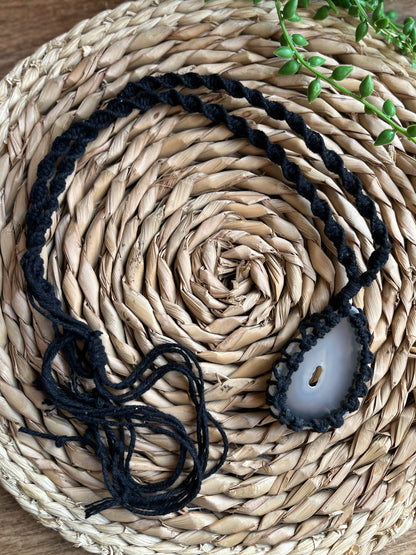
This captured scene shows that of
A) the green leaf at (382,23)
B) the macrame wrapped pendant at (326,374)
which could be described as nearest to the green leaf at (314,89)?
the green leaf at (382,23)

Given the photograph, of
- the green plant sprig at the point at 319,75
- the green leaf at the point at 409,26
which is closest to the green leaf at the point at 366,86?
the green plant sprig at the point at 319,75

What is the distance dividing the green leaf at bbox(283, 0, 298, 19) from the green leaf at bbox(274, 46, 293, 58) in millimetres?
37

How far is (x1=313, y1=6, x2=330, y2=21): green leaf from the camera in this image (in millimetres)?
779

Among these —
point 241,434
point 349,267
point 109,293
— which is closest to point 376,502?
point 241,434

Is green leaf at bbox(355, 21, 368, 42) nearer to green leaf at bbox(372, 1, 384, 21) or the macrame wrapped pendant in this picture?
green leaf at bbox(372, 1, 384, 21)

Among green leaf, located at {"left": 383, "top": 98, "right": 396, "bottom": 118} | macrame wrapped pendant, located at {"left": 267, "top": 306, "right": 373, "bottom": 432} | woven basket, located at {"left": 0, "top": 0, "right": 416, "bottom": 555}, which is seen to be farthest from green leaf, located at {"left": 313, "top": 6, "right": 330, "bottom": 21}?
macrame wrapped pendant, located at {"left": 267, "top": 306, "right": 373, "bottom": 432}

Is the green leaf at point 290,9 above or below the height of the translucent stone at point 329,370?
above

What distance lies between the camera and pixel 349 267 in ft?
2.32

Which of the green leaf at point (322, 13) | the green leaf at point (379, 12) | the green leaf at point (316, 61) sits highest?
the green leaf at point (322, 13)

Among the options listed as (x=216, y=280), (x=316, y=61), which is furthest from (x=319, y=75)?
(x=216, y=280)

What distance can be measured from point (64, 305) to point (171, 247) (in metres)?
0.13

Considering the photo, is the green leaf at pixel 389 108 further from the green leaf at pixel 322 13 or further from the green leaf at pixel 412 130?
the green leaf at pixel 322 13

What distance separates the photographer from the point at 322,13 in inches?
30.8

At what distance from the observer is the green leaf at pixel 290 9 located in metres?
0.73
